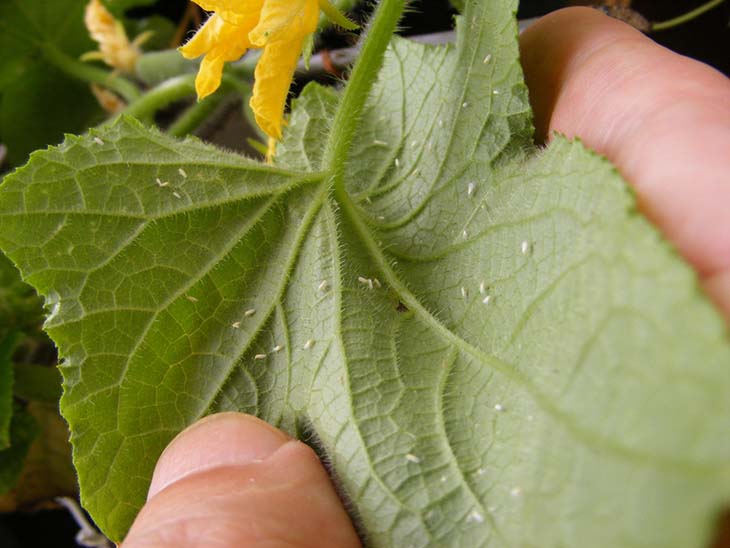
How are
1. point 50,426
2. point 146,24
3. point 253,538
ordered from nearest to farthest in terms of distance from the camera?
point 253,538 → point 50,426 → point 146,24

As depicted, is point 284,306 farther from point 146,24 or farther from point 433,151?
point 146,24

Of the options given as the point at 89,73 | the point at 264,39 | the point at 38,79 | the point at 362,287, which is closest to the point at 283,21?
the point at 264,39

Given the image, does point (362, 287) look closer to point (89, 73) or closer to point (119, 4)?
point (89, 73)

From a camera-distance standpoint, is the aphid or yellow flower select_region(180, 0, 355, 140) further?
yellow flower select_region(180, 0, 355, 140)

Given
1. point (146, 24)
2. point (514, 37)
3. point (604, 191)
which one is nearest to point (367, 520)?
point (604, 191)

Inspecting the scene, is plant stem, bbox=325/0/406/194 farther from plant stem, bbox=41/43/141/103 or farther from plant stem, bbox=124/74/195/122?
plant stem, bbox=41/43/141/103

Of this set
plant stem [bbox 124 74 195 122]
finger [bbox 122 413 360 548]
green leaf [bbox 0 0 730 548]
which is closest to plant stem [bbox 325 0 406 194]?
green leaf [bbox 0 0 730 548]
